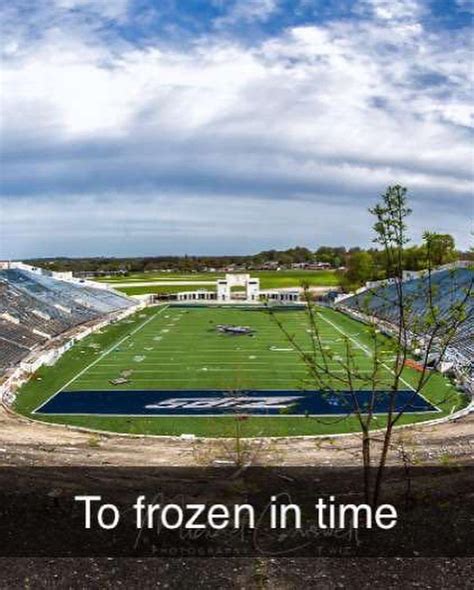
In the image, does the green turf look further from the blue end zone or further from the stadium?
the blue end zone

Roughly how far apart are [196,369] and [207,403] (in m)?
8.22

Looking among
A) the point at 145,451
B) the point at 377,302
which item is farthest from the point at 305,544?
the point at 377,302

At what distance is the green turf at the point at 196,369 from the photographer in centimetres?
2395

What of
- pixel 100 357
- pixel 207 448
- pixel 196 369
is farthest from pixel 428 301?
pixel 100 357

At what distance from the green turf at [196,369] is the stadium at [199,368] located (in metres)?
0.07

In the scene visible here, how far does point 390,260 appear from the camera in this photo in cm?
1058

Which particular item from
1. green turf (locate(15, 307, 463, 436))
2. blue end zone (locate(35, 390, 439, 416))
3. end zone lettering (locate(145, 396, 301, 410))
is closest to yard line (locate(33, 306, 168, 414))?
green turf (locate(15, 307, 463, 436))

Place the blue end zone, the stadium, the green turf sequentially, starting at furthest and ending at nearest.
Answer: the blue end zone
the green turf
the stadium

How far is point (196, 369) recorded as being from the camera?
3572 centimetres

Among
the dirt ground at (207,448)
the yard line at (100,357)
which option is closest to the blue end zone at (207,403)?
the yard line at (100,357)

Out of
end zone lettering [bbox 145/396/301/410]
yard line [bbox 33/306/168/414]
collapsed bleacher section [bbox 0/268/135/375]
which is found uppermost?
collapsed bleacher section [bbox 0/268/135/375]

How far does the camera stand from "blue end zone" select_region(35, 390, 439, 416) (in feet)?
85.4

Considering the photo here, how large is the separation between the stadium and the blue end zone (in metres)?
0.05

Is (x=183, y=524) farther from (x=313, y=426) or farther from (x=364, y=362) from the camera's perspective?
(x=364, y=362)
